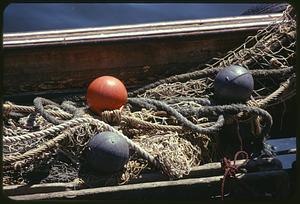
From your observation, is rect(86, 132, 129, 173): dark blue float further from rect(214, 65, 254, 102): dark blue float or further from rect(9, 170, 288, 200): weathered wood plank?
rect(214, 65, 254, 102): dark blue float

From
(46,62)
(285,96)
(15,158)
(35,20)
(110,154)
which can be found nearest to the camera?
(110,154)

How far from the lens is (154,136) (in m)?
3.79

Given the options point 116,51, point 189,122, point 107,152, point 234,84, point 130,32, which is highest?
point 130,32

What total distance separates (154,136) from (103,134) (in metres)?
0.53

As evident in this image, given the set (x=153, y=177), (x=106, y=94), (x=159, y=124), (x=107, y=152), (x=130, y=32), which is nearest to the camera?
(x=107, y=152)

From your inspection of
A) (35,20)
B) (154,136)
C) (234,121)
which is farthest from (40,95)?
(35,20)

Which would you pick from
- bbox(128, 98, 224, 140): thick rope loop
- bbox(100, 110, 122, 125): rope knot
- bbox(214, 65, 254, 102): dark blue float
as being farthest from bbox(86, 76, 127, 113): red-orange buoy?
bbox(214, 65, 254, 102): dark blue float

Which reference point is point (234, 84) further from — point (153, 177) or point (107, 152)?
point (107, 152)

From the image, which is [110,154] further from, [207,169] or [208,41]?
[208,41]

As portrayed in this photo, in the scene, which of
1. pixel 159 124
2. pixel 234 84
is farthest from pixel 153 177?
pixel 234 84

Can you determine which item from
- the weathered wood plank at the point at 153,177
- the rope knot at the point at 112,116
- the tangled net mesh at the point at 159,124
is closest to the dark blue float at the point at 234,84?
the tangled net mesh at the point at 159,124

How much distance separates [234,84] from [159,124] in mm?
677

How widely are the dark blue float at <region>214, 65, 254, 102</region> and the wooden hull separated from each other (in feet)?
2.50

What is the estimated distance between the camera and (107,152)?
10.7 feet
